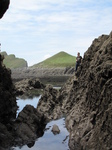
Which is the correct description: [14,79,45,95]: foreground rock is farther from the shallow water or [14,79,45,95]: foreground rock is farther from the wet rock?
the shallow water

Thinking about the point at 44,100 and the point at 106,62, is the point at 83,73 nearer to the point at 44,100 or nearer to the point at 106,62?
the point at 44,100

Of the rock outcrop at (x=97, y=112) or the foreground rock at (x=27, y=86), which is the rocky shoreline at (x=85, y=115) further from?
the foreground rock at (x=27, y=86)

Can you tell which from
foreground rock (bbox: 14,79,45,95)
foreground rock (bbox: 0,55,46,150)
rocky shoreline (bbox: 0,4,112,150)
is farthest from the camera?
foreground rock (bbox: 14,79,45,95)

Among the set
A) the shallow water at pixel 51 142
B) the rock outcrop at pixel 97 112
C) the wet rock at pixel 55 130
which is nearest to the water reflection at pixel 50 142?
the shallow water at pixel 51 142

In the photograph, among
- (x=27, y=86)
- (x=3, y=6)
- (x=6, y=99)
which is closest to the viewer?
(x=3, y=6)

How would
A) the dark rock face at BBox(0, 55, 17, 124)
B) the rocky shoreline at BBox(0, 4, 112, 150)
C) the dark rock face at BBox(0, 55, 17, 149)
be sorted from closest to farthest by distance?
the rocky shoreline at BBox(0, 4, 112, 150)
the dark rock face at BBox(0, 55, 17, 149)
the dark rock face at BBox(0, 55, 17, 124)

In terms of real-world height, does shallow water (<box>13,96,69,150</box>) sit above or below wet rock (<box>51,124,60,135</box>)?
below

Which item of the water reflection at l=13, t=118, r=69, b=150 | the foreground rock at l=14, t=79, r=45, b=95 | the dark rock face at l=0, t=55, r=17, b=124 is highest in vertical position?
the foreground rock at l=14, t=79, r=45, b=95

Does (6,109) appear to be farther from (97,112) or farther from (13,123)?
(97,112)

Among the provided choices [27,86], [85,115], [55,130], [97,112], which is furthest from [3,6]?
[27,86]

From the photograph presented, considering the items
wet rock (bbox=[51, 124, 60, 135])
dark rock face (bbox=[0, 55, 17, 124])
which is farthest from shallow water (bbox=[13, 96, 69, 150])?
dark rock face (bbox=[0, 55, 17, 124])

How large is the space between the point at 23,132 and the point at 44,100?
1595cm

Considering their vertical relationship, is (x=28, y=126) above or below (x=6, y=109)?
below

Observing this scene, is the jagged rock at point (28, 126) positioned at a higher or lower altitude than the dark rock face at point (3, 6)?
lower
